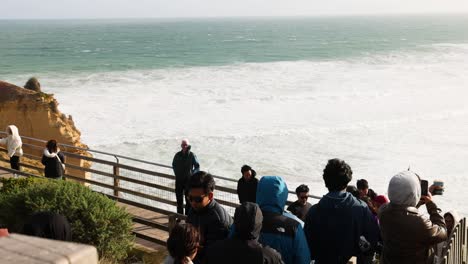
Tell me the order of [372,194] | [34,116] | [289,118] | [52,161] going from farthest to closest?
[289,118] → [34,116] → [52,161] → [372,194]

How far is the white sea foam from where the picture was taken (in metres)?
23.7

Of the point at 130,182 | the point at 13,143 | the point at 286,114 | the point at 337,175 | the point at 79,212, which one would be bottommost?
the point at 286,114

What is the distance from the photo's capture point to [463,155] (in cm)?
2372

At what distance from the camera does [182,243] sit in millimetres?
3502

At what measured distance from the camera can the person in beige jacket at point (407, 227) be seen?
4.06 m

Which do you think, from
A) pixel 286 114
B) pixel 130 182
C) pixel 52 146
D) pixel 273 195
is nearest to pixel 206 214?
pixel 273 195

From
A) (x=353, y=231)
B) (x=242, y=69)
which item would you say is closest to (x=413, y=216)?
(x=353, y=231)

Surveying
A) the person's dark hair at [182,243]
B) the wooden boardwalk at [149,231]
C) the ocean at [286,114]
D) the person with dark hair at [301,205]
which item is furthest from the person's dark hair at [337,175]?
the ocean at [286,114]

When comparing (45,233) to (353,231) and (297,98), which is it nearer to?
(353,231)

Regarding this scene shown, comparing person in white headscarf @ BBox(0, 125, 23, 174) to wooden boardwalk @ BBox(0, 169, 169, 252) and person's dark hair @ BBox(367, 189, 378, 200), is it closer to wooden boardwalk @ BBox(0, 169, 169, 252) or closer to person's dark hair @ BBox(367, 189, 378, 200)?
wooden boardwalk @ BBox(0, 169, 169, 252)

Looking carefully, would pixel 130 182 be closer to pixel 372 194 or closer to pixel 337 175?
pixel 372 194

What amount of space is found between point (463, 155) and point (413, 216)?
21.2 m

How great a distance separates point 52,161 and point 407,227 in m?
7.02

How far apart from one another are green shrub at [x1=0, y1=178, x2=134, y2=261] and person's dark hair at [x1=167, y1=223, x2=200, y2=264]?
3.48m
